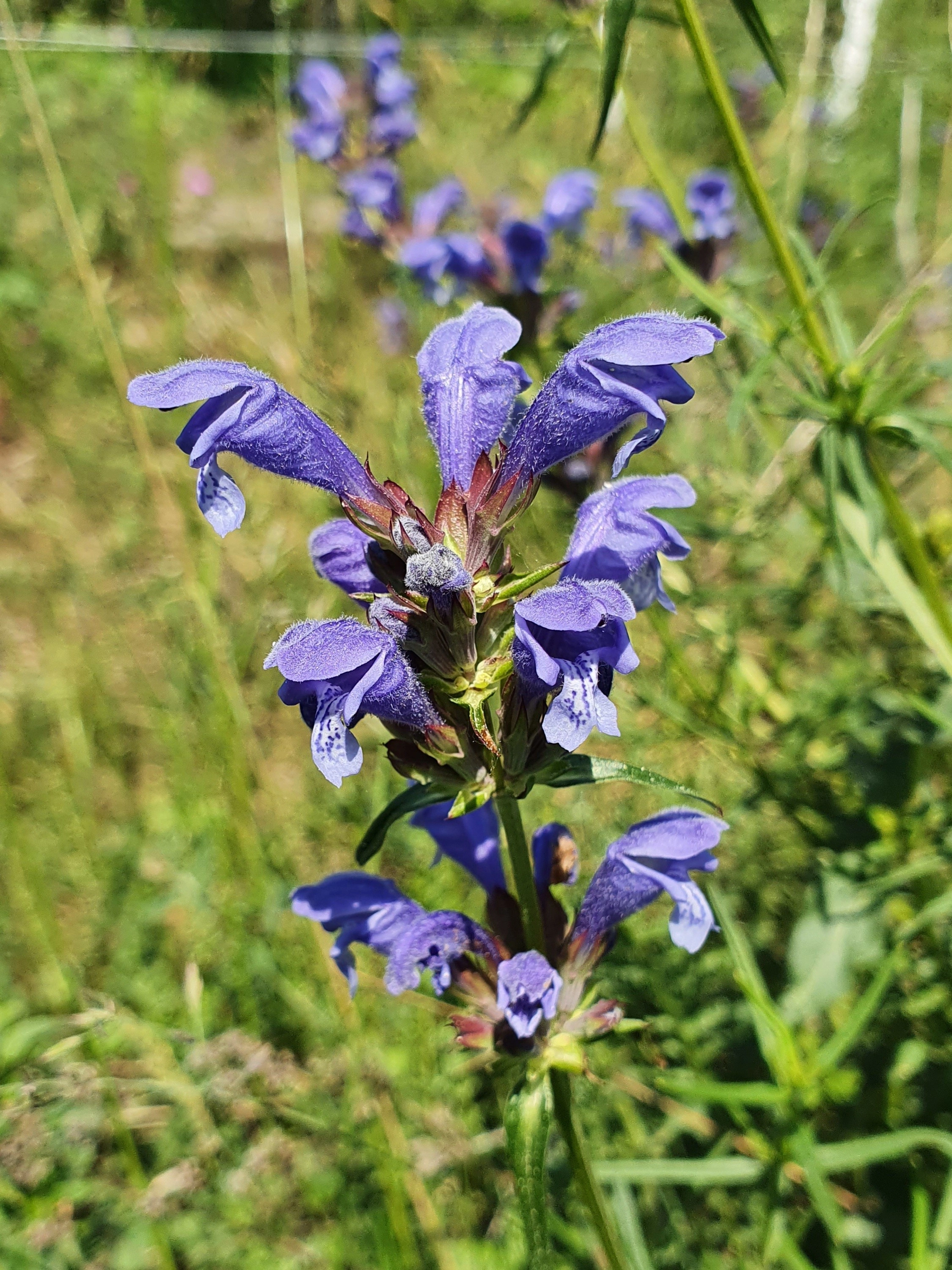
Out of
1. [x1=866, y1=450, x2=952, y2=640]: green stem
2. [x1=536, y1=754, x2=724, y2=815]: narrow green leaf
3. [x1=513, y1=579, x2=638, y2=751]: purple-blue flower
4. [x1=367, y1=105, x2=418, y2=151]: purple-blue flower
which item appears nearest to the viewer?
[x1=513, y1=579, x2=638, y2=751]: purple-blue flower

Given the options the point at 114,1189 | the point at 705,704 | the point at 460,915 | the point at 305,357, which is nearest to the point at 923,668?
the point at 705,704

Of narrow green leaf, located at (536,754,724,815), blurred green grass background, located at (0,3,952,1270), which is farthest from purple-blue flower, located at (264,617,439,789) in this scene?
blurred green grass background, located at (0,3,952,1270)

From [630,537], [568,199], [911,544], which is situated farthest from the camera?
[568,199]

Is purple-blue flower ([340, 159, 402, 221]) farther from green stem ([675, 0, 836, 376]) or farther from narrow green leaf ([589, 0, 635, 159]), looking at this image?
narrow green leaf ([589, 0, 635, 159])

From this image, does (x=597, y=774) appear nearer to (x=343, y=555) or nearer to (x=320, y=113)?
(x=343, y=555)

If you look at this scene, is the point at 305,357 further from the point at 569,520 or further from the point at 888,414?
the point at 888,414

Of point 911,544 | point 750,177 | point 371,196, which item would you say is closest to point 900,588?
point 911,544
